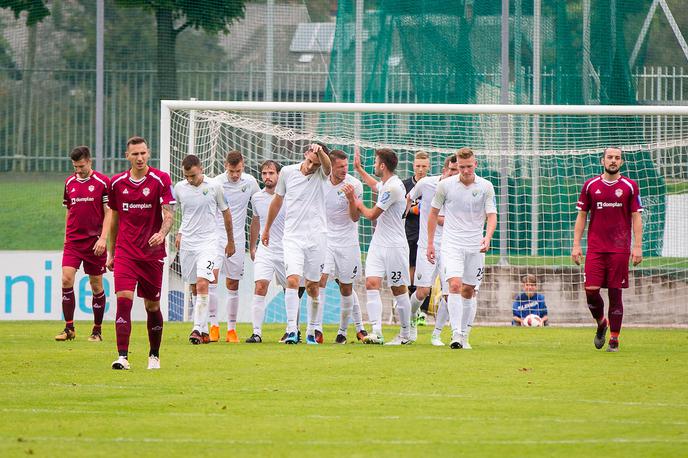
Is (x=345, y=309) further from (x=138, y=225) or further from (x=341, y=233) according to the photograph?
(x=138, y=225)

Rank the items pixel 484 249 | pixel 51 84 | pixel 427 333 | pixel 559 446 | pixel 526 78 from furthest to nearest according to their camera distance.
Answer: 1. pixel 51 84
2. pixel 526 78
3. pixel 427 333
4. pixel 484 249
5. pixel 559 446

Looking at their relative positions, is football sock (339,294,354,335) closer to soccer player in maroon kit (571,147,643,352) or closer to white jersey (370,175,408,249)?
white jersey (370,175,408,249)

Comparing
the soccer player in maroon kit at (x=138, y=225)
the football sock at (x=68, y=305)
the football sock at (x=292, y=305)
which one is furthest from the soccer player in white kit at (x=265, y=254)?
the soccer player in maroon kit at (x=138, y=225)

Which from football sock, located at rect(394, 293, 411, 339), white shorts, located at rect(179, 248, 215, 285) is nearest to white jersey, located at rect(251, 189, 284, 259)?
white shorts, located at rect(179, 248, 215, 285)

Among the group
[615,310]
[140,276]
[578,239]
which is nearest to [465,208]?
[578,239]

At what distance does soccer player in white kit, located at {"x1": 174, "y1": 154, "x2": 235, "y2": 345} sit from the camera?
14.8 m

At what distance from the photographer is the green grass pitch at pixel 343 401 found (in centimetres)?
740

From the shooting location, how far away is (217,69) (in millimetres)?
24234

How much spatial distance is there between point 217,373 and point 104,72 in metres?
12.7

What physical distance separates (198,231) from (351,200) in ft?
6.46

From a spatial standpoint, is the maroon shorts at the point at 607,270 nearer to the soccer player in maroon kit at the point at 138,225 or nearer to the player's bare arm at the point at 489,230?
the player's bare arm at the point at 489,230

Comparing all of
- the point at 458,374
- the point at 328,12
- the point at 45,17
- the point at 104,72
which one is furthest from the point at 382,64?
the point at 458,374

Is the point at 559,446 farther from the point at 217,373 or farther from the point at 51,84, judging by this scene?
the point at 51,84

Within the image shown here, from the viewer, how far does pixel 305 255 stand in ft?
47.9
